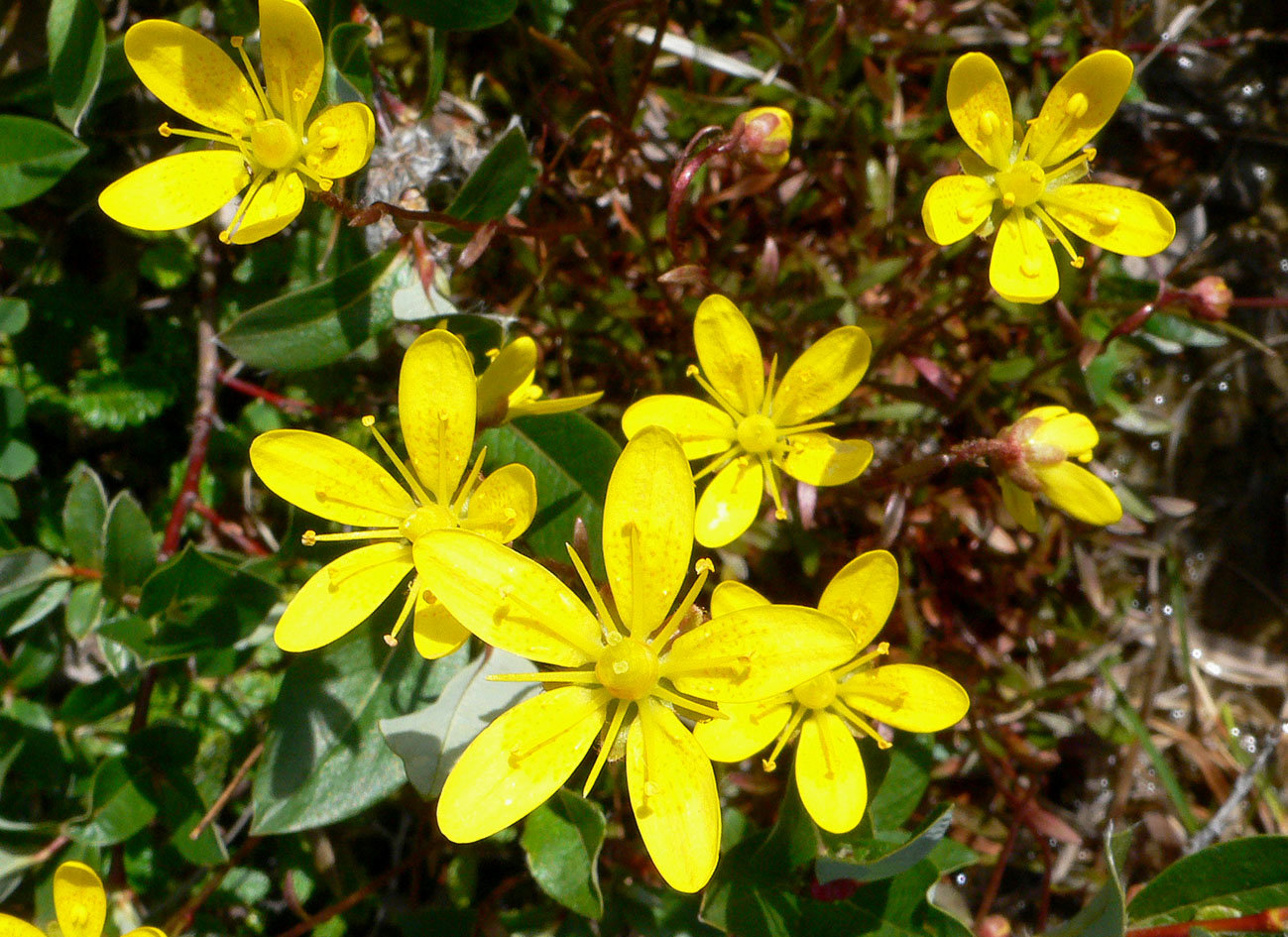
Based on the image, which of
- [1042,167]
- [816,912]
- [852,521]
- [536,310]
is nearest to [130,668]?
[536,310]

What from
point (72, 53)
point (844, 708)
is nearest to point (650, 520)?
point (844, 708)

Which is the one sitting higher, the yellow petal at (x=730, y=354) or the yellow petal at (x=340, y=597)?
the yellow petal at (x=730, y=354)

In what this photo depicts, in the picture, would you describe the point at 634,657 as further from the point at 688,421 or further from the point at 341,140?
the point at 341,140

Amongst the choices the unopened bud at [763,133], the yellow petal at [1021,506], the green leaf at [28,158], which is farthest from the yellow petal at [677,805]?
the green leaf at [28,158]

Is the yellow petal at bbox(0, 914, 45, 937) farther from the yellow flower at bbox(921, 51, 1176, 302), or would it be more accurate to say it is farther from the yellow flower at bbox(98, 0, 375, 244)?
the yellow flower at bbox(921, 51, 1176, 302)

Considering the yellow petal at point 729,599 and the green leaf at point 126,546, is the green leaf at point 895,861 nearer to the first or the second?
the yellow petal at point 729,599

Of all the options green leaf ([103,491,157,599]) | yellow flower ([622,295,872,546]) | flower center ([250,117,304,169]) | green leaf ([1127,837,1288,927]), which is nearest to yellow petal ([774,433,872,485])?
yellow flower ([622,295,872,546])
